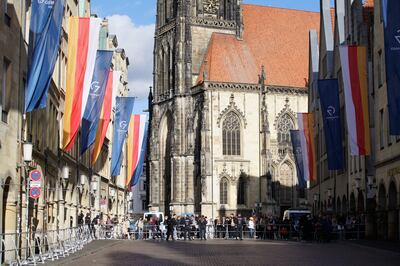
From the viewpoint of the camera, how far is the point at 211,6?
86.2m

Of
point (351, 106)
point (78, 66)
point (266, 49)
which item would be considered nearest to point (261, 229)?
point (351, 106)

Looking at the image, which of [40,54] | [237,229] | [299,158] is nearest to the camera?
[40,54]

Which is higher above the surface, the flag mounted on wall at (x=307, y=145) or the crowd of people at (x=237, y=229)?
the flag mounted on wall at (x=307, y=145)

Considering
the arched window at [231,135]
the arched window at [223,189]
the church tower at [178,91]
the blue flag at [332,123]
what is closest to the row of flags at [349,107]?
the blue flag at [332,123]

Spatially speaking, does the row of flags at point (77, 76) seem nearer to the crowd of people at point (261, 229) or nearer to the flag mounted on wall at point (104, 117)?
the flag mounted on wall at point (104, 117)

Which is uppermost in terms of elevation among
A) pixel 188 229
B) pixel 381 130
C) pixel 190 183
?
pixel 381 130

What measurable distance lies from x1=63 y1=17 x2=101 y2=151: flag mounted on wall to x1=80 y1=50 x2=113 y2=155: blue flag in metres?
3.71

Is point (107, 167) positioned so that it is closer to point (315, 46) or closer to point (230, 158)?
point (315, 46)

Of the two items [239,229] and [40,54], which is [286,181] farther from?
[40,54]

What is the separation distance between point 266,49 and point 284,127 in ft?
33.2

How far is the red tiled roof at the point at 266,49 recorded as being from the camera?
3282 inches

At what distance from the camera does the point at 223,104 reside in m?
80.8

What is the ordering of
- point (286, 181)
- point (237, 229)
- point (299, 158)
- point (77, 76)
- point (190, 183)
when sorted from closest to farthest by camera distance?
point (77, 76) < point (237, 229) < point (299, 158) < point (190, 183) < point (286, 181)

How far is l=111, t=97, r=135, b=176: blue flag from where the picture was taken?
44.3 meters
